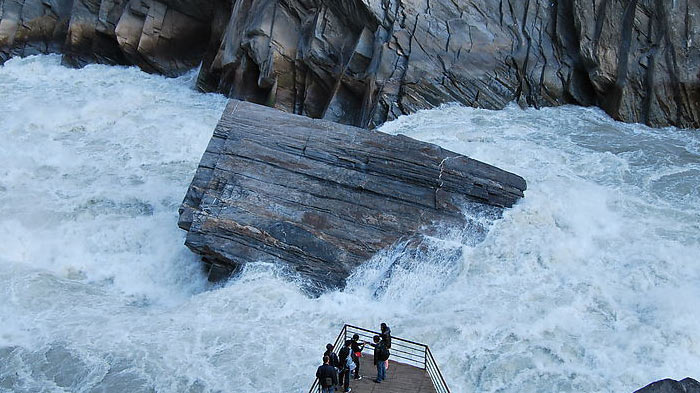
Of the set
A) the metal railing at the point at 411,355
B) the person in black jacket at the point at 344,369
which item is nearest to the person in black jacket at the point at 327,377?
the metal railing at the point at 411,355

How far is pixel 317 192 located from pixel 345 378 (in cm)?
623

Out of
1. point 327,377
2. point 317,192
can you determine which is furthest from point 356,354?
point 317,192

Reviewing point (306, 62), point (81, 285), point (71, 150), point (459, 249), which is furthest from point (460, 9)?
point (81, 285)

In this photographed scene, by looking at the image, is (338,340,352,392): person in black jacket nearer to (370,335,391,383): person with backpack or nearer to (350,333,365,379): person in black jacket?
(350,333,365,379): person in black jacket

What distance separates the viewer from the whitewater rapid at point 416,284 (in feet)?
47.3

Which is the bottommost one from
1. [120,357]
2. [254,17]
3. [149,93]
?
[149,93]

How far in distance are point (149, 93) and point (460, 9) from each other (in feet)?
37.0

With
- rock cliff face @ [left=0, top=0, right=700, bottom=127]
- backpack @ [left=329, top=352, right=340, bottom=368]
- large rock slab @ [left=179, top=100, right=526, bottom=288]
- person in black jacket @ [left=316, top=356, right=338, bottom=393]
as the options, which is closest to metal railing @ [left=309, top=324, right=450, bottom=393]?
person in black jacket @ [left=316, top=356, right=338, bottom=393]

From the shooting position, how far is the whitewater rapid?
47.3 ft

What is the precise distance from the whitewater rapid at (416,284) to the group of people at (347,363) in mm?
1595

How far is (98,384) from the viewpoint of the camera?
14.2m

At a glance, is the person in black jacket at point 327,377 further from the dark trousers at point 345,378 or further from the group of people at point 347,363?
the dark trousers at point 345,378

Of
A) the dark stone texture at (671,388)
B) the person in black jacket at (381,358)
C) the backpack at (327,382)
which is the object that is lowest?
the person in black jacket at (381,358)

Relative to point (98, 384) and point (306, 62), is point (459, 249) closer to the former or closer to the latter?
point (98, 384)
